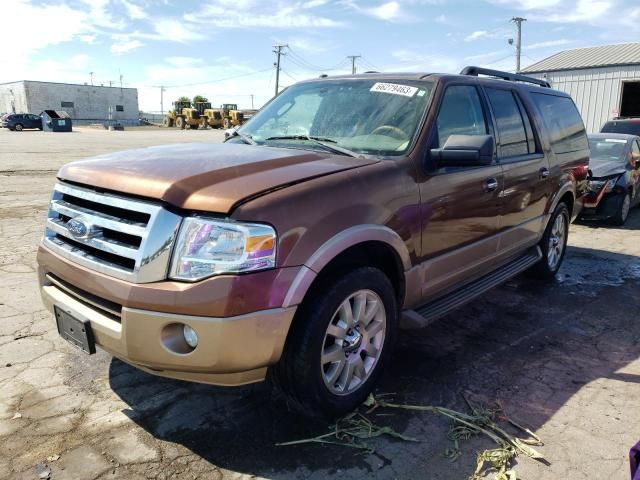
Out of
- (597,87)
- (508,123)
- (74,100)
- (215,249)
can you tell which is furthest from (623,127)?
(74,100)

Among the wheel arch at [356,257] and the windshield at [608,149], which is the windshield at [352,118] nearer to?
the wheel arch at [356,257]

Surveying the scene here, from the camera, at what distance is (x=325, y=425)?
2.89 m

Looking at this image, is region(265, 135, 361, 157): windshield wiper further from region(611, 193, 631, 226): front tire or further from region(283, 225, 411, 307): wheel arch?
region(611, 193, 631, 226): front tire

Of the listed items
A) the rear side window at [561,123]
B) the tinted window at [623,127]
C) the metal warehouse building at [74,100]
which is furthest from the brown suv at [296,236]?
the metal warehouse building at [74,100]

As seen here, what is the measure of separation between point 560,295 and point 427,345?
2103 mm

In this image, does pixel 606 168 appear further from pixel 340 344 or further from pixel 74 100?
pixel 74 100

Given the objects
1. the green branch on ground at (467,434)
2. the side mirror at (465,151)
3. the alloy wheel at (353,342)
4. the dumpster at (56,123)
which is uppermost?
the dumpster at (56,123)

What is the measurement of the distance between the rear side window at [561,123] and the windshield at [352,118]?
2.05 m

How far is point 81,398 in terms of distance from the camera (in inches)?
123

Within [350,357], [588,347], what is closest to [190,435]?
[350,357]

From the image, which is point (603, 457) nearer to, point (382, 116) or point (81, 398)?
point (382, 116)

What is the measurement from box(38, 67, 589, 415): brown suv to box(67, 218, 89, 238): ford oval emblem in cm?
1

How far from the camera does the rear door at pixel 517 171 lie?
4.26m

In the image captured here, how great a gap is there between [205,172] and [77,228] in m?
0.77
